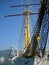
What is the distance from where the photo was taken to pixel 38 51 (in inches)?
1757

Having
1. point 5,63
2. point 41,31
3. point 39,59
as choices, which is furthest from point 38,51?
point 5,63

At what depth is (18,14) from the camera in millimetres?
57812

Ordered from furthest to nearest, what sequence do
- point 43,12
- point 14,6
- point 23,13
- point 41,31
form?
point 23,13
point 14,6
point 41,31
point 43,12


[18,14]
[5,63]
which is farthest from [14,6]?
[5,63]

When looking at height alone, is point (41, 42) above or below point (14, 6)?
below

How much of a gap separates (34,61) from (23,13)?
16.9 meters

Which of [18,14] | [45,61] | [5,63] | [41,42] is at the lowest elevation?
[5,63]

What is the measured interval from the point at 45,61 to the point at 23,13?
1513 centimetres

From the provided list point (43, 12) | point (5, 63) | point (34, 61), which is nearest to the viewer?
point (43, 12)

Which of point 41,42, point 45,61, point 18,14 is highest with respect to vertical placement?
point 18,14

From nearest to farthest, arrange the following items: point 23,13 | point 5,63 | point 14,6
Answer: point 14,6 → point 23,13 → point 5,63

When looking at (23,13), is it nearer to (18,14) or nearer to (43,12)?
(18,14)

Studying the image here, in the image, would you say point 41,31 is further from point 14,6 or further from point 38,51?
point 14,6

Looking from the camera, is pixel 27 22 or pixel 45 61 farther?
pixel 27 22
